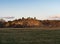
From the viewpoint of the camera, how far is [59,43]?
2472 centimetres

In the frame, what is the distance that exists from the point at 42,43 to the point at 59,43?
5.22 feet

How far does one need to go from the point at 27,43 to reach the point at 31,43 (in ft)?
1.15

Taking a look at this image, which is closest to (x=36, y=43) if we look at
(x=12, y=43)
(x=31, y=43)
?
(x=31, y=43)

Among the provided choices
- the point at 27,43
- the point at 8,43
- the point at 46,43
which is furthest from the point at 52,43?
the point at 8,43

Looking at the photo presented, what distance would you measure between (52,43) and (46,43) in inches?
20.1

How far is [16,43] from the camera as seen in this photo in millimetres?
25109

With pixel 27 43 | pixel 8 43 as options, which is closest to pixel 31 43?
pixel 27 43

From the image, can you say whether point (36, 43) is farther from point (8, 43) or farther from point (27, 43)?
point (8, 43)

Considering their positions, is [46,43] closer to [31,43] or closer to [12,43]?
[31,43]

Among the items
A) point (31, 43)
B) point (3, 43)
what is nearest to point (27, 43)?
point (31, 43)

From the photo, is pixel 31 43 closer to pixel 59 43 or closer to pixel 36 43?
pixel 36 43

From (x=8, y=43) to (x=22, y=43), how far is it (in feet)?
4.03

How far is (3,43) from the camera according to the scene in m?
25.0

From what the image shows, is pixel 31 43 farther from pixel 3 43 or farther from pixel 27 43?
pixel 3 43
